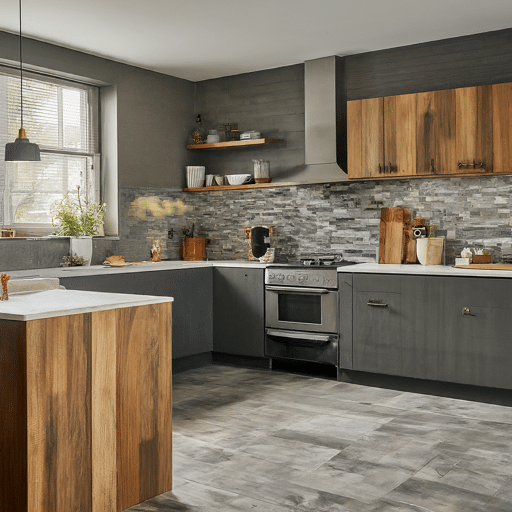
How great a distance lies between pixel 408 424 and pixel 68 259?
3048 mm

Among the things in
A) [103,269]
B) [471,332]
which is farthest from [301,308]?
[103,269]

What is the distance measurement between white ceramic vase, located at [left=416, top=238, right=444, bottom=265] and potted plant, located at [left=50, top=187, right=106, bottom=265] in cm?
274

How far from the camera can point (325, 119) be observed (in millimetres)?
5719

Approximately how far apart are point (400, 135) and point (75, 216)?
278 cm

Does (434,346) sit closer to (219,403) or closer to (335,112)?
(219,403)

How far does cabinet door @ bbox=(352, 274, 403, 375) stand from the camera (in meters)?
4.82

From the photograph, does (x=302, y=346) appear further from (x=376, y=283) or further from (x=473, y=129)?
(x=473, y=129)

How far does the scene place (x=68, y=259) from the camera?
213 inches

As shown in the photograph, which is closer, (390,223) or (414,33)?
(414,33)

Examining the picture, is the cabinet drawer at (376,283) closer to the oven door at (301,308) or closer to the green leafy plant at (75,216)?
the oven door at (301,308)

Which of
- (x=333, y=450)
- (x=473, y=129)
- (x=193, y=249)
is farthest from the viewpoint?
(x=193, y=249)

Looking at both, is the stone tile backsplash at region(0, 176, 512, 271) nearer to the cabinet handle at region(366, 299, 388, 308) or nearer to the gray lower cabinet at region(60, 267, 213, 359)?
the gray lower cabinet at region(60, 267, 213, 359)

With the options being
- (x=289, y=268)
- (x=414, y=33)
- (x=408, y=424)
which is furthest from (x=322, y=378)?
(x=414, y=33)

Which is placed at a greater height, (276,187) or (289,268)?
(276,187)
